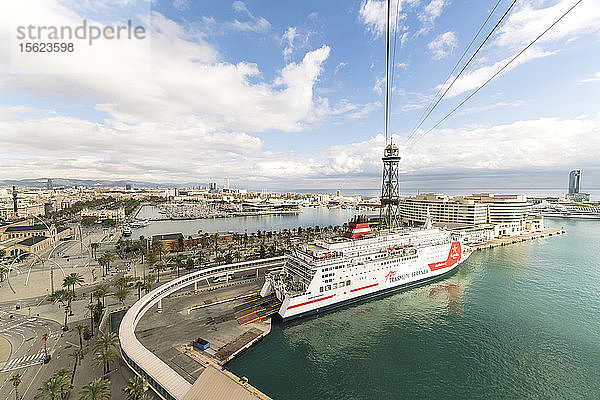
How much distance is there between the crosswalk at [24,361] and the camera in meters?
13.5

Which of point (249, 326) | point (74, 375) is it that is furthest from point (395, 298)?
point (74, 375)

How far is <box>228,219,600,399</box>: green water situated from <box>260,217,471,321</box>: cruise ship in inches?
47.6

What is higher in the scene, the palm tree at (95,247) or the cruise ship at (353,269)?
the cruise ship at (353,269)

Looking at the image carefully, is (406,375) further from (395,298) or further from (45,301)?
(45,301)

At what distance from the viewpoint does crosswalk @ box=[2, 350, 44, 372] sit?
13516 millimetres

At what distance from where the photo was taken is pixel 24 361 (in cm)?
1401

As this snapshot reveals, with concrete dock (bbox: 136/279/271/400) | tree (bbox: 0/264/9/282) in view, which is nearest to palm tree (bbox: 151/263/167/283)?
concrete dock (bbox: 136/279/271/400)

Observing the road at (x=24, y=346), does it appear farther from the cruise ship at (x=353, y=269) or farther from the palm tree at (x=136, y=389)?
the cruise ship at (x=353, y=269)

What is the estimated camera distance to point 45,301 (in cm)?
2183

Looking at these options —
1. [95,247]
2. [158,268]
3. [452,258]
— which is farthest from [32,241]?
[452,258]

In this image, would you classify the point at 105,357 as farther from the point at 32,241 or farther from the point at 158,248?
the point at 32,241

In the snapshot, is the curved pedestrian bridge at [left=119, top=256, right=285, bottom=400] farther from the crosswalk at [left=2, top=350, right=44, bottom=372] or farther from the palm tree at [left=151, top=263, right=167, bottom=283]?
the palm tree at [left=151, top=263, right=167, bottom=283]

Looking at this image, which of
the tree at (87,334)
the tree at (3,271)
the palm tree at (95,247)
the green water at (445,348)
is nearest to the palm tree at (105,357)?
the tree at (87,334)

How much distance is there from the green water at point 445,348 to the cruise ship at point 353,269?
1208mm
